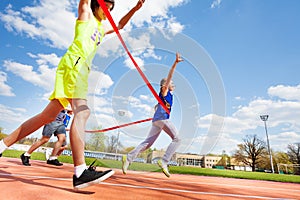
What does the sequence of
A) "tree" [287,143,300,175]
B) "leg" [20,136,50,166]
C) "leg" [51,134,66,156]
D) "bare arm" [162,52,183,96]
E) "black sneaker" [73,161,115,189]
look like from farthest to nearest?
"tree" [287,143,300,175]
"leg" [51,134,66,156]
"leg" [20,136,50,166]
"bare arm" [162,52,183,96]
"black sneaker" [73,161,115,189]

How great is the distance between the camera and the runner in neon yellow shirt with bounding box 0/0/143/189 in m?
2.10

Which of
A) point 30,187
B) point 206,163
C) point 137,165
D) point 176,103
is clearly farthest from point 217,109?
point 206,163

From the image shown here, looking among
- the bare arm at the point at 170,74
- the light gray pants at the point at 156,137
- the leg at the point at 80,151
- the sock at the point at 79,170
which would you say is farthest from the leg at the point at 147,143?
the sock at the point at 79,170

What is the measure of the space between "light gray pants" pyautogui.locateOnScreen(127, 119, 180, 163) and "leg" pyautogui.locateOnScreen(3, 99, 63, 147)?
2.44 m

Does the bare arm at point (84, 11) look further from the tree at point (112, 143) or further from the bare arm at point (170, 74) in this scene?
the tree at point (112, 143)

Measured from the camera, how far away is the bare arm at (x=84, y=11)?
2418 millimetres

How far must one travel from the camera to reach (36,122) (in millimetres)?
2449

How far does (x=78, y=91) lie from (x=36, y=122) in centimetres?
73

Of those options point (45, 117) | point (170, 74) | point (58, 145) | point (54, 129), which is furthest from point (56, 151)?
point (45, 117)

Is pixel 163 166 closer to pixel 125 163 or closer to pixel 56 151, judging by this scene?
pixel 125 163

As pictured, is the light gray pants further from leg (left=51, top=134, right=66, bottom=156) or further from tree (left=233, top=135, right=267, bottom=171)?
tree (left=233, top=135, right=267, bottom=171)

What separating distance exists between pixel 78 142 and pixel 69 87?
56 centimetres

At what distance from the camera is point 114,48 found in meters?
3.90

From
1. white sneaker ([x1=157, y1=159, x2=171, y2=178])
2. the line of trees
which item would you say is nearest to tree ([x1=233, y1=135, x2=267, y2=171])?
the line of trees
